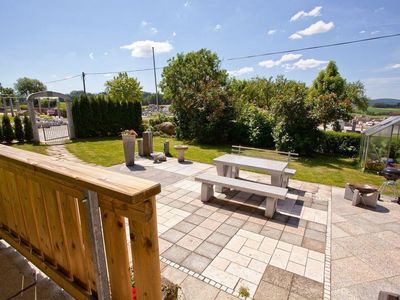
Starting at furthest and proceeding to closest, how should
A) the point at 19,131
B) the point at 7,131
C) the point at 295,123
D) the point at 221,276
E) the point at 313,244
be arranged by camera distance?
the point at 19,131
the point at 7,131
the point at 295,123
the point at 313,244
the point at 221,276

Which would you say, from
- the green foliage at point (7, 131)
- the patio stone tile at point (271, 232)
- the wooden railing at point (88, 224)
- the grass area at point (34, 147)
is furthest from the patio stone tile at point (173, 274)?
the green foliage at point (7, 131)

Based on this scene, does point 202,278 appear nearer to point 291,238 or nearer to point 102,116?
point 291,238

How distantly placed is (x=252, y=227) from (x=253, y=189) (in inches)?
30.0

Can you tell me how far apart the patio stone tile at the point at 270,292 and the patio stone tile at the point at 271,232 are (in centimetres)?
115

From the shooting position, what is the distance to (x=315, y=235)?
384cm

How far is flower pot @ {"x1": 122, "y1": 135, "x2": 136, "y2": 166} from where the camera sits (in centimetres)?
780

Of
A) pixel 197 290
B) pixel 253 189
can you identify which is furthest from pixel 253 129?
pixel 197 290

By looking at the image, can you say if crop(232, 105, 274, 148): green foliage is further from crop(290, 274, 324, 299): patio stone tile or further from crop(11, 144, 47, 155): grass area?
crop(11, 144, 47, 155): grass area

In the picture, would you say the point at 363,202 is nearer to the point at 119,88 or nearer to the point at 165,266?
the point at 165,266

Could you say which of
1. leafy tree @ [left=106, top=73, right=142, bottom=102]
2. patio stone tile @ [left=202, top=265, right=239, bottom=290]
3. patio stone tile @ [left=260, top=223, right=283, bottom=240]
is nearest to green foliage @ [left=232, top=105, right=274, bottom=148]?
patio stone tile @ [left=260, top=223, right=283, bottom=240]

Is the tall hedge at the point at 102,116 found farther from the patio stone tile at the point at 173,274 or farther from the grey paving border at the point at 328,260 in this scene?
the grey paving border at the point at 328,260

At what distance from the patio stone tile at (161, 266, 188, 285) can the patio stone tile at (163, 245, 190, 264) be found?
18cm

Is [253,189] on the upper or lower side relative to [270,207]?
upper

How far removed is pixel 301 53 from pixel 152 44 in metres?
17.3
